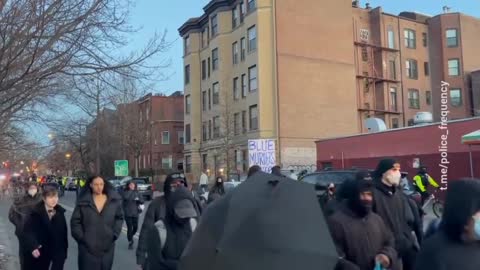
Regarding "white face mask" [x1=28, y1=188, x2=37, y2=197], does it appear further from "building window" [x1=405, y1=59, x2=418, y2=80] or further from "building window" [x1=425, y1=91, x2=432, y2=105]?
"building window" [x1=425, y1=91, x2=432, y2=105]

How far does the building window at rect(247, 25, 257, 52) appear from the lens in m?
41.6

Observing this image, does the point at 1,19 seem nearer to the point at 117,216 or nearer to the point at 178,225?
the point at 117,216

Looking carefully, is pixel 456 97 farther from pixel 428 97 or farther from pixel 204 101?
pixel 204 101

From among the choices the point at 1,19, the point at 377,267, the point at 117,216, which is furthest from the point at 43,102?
the point at 377,267

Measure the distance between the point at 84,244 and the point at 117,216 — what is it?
1.88ft

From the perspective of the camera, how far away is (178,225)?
16.7 ft

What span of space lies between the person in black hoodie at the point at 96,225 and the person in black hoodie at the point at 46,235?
59 centimetres

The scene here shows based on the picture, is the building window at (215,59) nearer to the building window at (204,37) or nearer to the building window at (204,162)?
the building window at (204,37)

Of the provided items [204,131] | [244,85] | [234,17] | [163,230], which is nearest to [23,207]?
[163,230]

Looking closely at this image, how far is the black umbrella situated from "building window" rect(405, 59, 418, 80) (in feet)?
166

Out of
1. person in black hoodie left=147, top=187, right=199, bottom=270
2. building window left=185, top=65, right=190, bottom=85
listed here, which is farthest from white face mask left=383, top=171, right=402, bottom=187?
building window left=185, top=65, right=190, bottom=85

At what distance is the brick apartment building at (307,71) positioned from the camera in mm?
41094

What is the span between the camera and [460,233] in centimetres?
302

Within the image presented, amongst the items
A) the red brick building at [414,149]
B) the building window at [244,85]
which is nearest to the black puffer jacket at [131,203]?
the red brick building at [414,149]
